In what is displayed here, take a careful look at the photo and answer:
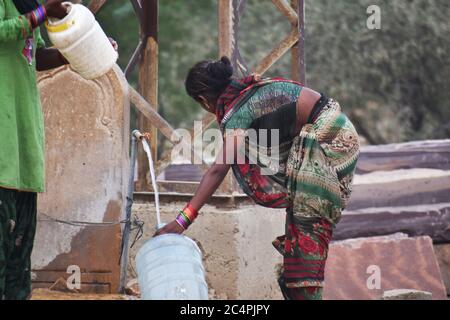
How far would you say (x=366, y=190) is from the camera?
7434 millimetres

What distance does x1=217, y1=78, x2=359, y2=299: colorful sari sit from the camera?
426 cm

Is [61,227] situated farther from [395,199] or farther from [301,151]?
[395,199]

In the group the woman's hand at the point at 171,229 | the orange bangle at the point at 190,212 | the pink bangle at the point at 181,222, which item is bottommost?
the woman's hand at the point at 171,229

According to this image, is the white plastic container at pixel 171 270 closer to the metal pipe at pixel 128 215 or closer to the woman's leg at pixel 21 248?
the woman's leg at pixel 21 248

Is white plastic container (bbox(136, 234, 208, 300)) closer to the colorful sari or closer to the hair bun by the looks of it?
the colorful sari

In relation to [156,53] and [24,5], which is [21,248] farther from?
[156,53]

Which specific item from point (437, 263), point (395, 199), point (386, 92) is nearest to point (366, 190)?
point (395, 199)

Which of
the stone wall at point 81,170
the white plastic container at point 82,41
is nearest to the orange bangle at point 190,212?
the white plastic container at point 82,41

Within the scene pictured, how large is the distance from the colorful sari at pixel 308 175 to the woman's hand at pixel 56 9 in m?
0.87

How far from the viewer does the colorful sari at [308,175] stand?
4262mm

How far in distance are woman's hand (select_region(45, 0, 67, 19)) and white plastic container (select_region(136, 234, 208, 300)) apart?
104 cm

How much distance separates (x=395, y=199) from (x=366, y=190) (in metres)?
0.27

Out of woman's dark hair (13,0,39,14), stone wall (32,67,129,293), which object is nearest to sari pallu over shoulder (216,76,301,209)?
woman's dark hair (13,0,39,14)

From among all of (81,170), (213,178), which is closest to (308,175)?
(213,178)
